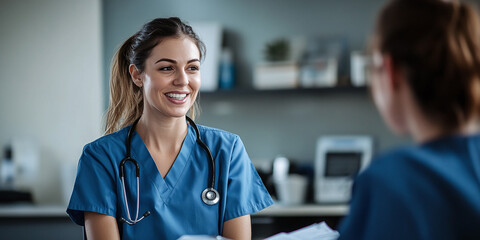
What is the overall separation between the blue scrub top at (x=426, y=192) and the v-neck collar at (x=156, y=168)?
3.03 ft

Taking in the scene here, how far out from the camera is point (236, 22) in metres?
3.65

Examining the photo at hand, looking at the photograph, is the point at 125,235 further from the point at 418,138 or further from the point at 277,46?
the point at 277,46

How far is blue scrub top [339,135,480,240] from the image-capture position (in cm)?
75

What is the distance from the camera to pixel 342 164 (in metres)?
3.37

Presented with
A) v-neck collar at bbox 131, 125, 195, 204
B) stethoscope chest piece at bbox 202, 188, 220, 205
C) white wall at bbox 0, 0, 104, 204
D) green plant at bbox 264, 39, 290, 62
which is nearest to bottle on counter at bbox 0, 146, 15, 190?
white wall at bbox 0, 0, 104, 204

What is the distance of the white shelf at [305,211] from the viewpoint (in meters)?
3.01

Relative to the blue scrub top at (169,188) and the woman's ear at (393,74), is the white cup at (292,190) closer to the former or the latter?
the blue scrub top at (169,188)

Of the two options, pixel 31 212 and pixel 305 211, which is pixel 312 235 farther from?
pixel 31 212

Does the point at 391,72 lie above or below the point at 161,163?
above

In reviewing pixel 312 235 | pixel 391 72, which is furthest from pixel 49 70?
pixel 391 72

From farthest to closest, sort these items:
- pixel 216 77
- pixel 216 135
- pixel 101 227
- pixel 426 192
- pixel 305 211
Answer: pixel 216 77
pixel 305 211
pixel 216 135
pixel 101 227
pixel 426 192

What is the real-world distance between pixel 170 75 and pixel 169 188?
0.36 m

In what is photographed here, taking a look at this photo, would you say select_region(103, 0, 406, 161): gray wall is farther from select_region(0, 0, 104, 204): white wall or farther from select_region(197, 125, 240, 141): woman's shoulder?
select_region(197, 125, 240, 141): woman's shoulder

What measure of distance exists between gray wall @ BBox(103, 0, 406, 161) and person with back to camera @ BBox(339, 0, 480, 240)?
269 centimetres
